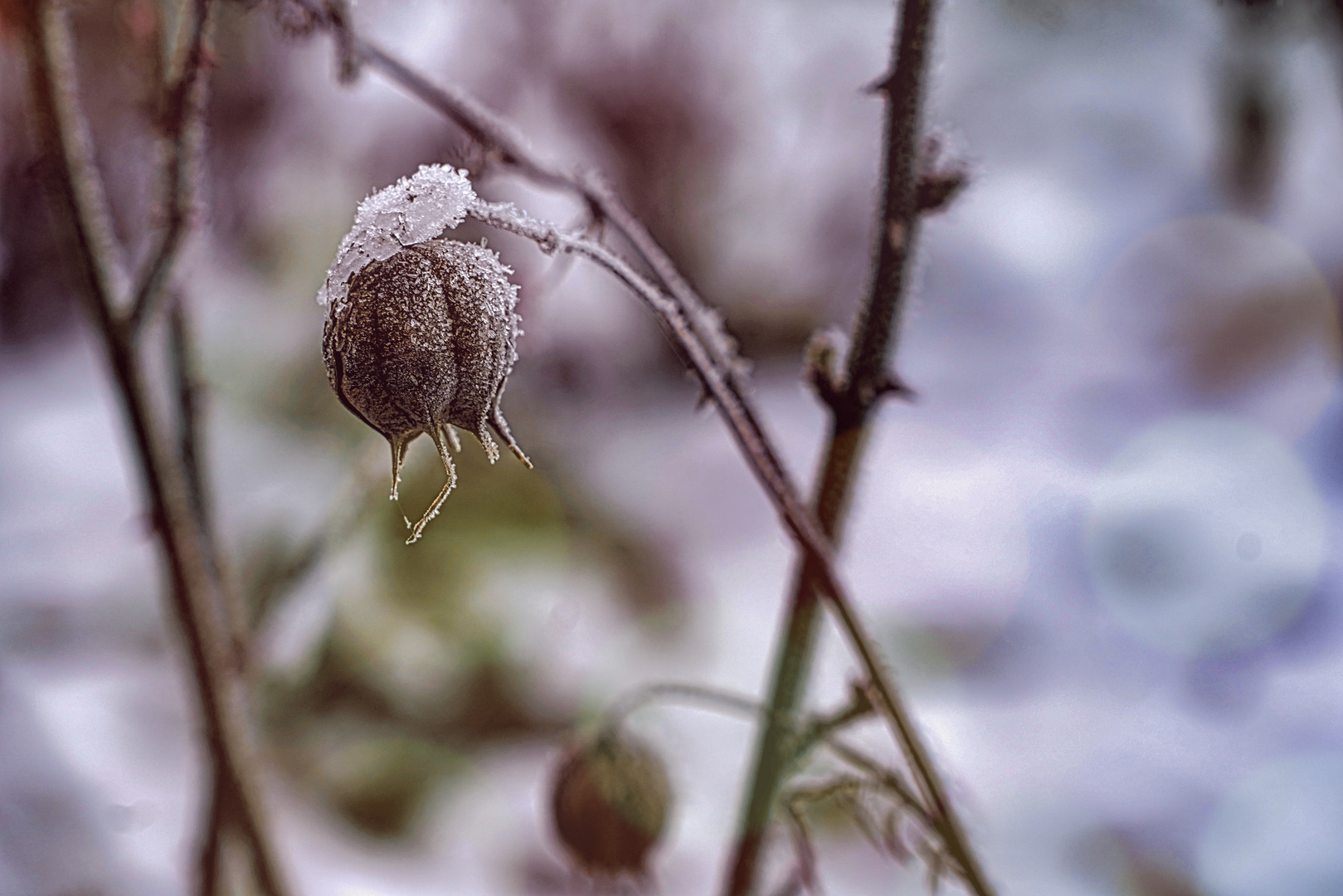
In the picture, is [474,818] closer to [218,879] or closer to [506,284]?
[218,879]

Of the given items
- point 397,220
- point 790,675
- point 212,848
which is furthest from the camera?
point 212,848

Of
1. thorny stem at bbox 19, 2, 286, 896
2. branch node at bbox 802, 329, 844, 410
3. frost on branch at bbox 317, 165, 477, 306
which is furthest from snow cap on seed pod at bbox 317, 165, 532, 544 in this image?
thorny stem at bbox 19, 2, 286, 896

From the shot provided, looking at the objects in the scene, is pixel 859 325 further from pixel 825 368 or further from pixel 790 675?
pixel 790 675

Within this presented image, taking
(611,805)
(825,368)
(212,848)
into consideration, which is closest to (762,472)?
(825,368)

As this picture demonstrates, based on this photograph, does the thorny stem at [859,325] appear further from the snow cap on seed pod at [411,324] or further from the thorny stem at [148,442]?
the thorny stem at [148,442]

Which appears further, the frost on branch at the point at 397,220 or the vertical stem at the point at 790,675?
the vertical stem at the point at 790,675

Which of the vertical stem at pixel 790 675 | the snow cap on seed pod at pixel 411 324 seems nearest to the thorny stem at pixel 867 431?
the vertical stem at pixel 790 675
